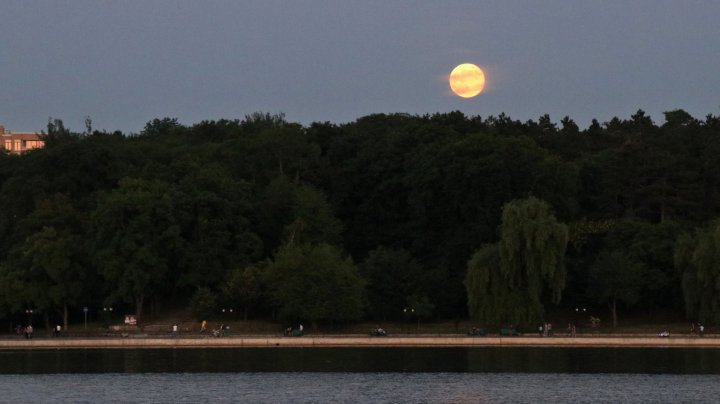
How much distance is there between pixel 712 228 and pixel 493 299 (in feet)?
48.0

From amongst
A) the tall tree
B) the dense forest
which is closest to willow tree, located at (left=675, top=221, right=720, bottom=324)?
the dense forest

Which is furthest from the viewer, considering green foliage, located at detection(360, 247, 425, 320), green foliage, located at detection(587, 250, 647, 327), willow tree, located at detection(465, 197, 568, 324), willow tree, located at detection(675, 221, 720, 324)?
green foliage, located at detection(360, 247, 425, 320)

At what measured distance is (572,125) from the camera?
132875 mm

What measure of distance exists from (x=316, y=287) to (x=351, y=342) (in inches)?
287

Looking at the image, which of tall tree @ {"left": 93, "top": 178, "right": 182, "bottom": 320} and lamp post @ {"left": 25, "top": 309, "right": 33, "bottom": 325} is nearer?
tall tree @ {"left": 93, "top": 178, "right": 182, "bottom": 320}

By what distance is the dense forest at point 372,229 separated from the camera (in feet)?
290

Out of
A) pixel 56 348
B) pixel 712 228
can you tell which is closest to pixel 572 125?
pixel 712 228

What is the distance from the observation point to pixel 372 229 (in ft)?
353

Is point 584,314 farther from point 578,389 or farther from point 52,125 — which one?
point 52,125

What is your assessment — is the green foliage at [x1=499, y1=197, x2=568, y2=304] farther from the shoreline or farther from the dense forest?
the shoreline

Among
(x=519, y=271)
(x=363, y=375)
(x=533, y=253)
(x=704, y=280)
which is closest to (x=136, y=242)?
(x=519, y=271)

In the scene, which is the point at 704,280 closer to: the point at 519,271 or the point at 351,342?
the point at 519,271

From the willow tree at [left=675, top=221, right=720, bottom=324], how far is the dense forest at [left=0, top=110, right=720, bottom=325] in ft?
0.40

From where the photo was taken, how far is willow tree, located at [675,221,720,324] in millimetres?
83188
